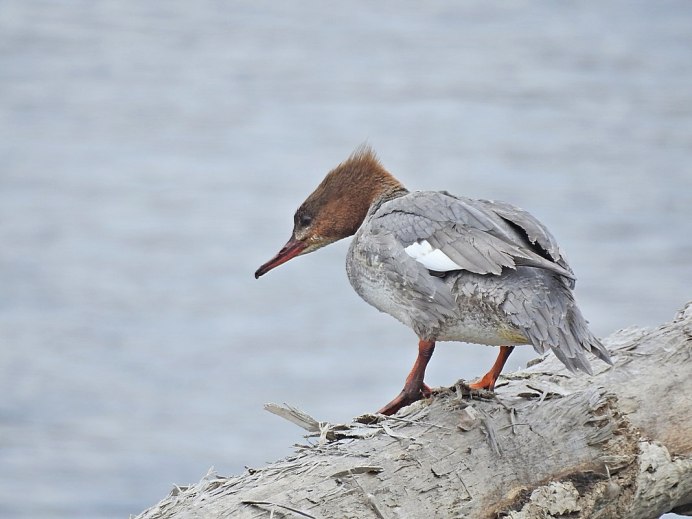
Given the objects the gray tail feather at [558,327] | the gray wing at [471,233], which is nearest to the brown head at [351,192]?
the gray wing at [471,233]

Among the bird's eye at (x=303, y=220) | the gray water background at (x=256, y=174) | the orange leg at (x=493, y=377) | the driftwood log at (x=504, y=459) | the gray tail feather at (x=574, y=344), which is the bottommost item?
the driftwood log at (x=504, y=459)

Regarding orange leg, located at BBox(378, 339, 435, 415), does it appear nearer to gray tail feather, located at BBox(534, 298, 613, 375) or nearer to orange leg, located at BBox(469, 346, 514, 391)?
orange leg, located at BBox(469, 346, 514, 391)

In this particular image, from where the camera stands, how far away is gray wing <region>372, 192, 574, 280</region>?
3635 mm

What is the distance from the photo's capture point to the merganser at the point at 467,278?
3498 millimetres

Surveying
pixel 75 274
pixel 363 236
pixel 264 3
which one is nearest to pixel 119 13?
pixel 264 3

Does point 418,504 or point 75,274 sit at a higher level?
point 75,274

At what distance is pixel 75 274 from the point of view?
8820 millimetres

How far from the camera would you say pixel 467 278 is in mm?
3721

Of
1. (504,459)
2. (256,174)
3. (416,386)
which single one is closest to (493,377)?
(416,386)

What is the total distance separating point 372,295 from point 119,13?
37.4ft

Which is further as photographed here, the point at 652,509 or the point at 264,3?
the point at 264,3

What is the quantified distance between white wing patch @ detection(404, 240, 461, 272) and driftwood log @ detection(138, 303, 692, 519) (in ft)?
1.18

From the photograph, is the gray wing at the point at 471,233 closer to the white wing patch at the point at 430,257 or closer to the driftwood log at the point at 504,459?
the white wing patch at the point at 430,257

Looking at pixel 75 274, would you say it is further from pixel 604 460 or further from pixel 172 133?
pixel 604 460
